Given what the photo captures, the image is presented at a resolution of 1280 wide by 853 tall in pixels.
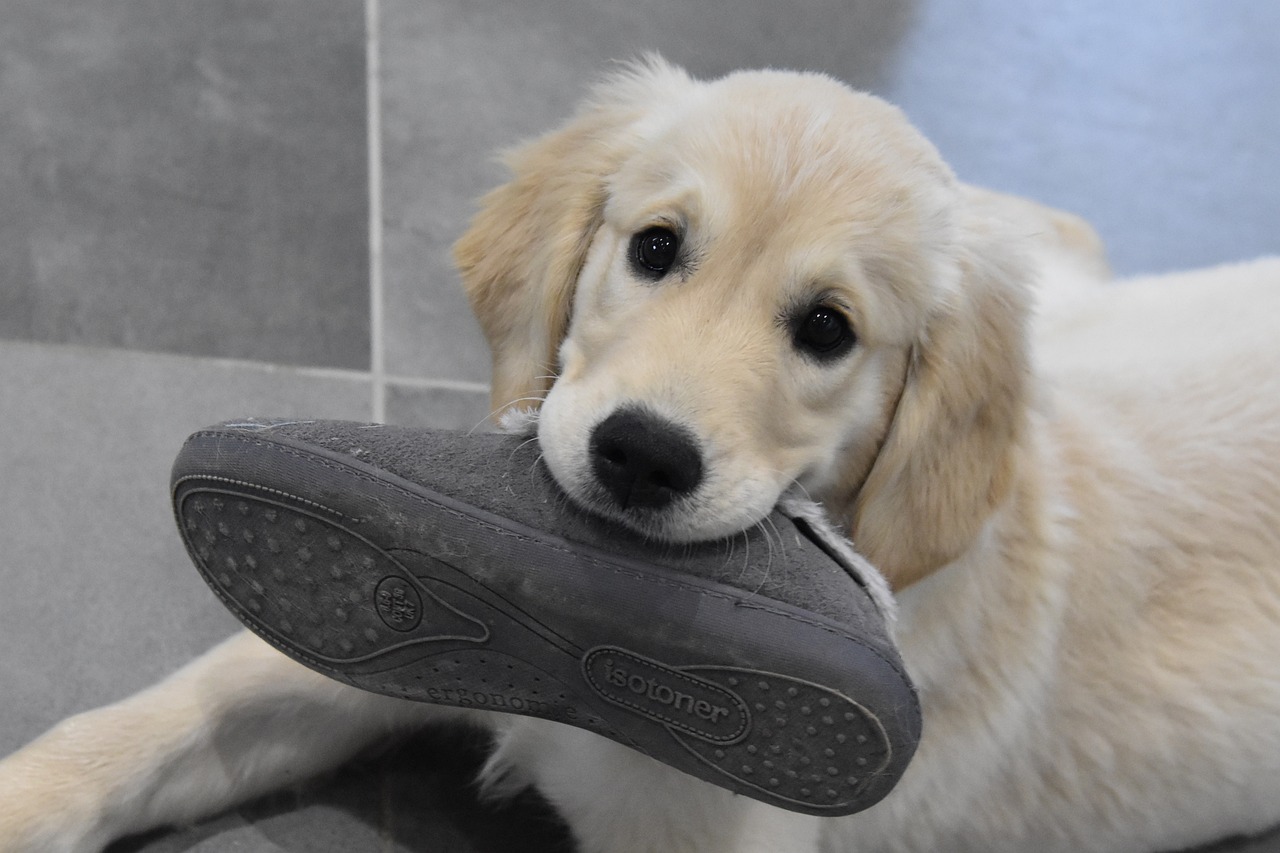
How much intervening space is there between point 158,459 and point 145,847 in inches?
31.7

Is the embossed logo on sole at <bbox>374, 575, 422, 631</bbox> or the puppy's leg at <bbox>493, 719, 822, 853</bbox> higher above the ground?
the embossed logo on sole at <bbox>374, 575, 422, 631</bbox>

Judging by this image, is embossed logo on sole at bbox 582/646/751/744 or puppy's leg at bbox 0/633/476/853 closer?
embossed logo on sole at bbox 582/646/751/744

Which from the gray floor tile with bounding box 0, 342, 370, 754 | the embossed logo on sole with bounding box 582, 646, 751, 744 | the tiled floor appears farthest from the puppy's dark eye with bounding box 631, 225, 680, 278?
the gray floor tile with bounding box 0, 342, 370, 754

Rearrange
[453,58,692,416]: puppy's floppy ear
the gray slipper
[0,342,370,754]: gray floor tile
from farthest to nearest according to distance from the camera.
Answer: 1. [0,342,370,754]: gray floor tile
2. [453,58,692,416]: puppy's floppy ear
3. the gray slipper

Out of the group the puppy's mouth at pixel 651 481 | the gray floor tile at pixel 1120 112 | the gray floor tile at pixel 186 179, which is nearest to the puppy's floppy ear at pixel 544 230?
the puppy's mouth at pixel 651 481

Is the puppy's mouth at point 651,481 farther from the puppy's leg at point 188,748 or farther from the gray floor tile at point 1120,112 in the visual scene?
the gray floor tile at point 1120,112

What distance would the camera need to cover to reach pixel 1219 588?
Answer: 1.79 m

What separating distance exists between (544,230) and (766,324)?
1.34 ft

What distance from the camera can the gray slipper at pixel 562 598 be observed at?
1.23 metres

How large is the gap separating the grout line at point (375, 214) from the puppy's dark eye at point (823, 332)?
3.79 feet

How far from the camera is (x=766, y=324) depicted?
144cm

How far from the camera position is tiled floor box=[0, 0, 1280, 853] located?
196 cm

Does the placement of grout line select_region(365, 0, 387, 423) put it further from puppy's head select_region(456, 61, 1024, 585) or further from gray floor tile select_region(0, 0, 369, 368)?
puppy's head select_region(456, 61, 1024, 585)

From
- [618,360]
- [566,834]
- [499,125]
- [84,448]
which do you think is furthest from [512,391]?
[499,125]
